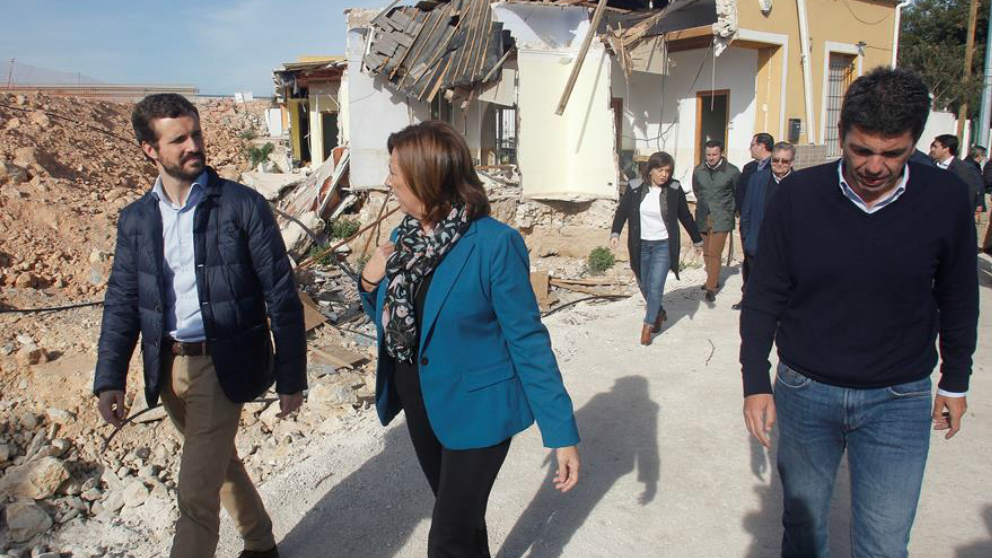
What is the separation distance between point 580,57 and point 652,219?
6503mm

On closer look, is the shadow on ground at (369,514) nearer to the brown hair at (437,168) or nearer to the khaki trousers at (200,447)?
the khaki trousers at (200,447)

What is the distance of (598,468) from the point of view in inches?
155

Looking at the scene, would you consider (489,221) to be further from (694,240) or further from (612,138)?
(612,138)

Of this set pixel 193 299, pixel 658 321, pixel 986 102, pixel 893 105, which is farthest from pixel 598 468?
pixel 986 102

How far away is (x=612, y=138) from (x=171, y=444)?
30.4 ft

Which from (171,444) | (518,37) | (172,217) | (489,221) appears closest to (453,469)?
(489,221)

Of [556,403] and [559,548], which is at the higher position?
[556,403]

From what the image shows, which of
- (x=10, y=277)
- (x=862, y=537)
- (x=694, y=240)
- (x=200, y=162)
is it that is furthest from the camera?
→ (x=10, y=277)

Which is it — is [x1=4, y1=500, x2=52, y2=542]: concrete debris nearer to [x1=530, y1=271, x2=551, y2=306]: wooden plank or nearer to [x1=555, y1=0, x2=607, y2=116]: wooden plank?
[x1=530, y1=271, x2=551, y2=306]: wooden plank

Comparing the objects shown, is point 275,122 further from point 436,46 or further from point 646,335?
point 646,335

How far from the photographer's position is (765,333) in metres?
2.25

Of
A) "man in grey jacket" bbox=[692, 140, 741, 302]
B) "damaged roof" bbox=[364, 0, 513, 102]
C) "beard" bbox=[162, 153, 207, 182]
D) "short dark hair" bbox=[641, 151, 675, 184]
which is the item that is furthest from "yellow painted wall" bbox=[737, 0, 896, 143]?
"beard" bbox=[162, 153, 207, 182]

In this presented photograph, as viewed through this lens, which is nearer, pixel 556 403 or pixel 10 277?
pixel 556 403

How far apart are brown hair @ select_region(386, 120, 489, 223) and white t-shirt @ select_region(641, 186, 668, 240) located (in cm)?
407
